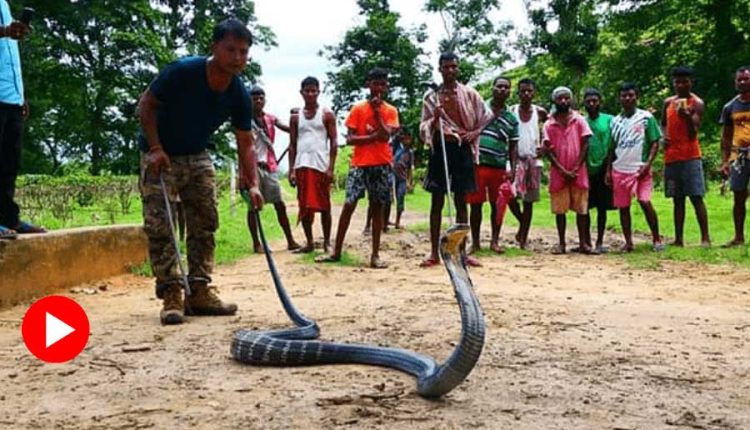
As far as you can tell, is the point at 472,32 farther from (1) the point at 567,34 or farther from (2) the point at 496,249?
(2) the point at 496,249

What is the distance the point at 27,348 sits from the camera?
413 centimetres

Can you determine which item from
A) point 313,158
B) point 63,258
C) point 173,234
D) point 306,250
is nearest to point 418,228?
point 306,250

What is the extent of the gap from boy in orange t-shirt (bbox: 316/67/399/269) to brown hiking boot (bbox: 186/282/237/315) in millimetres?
2585

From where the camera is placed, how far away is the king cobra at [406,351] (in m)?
2.86

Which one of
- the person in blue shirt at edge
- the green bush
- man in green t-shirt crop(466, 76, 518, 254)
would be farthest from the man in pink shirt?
the green bush

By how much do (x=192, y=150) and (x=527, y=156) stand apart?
16.2ft

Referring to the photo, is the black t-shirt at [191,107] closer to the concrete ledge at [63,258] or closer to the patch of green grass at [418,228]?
the concrete ledge at [63,258]

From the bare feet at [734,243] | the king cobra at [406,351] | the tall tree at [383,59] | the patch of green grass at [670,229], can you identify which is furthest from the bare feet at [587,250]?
the tall tree at [383,59]

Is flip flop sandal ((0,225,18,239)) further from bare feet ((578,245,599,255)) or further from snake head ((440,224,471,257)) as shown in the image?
bare feet ((578,245,599,255))

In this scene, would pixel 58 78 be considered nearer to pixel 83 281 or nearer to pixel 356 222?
pixel 356 222

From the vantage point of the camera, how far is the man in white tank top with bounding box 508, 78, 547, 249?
8.90m

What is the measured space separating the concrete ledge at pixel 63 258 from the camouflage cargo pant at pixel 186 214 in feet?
3.59

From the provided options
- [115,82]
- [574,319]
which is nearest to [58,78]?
[115,82]

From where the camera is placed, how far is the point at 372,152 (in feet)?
24.7
